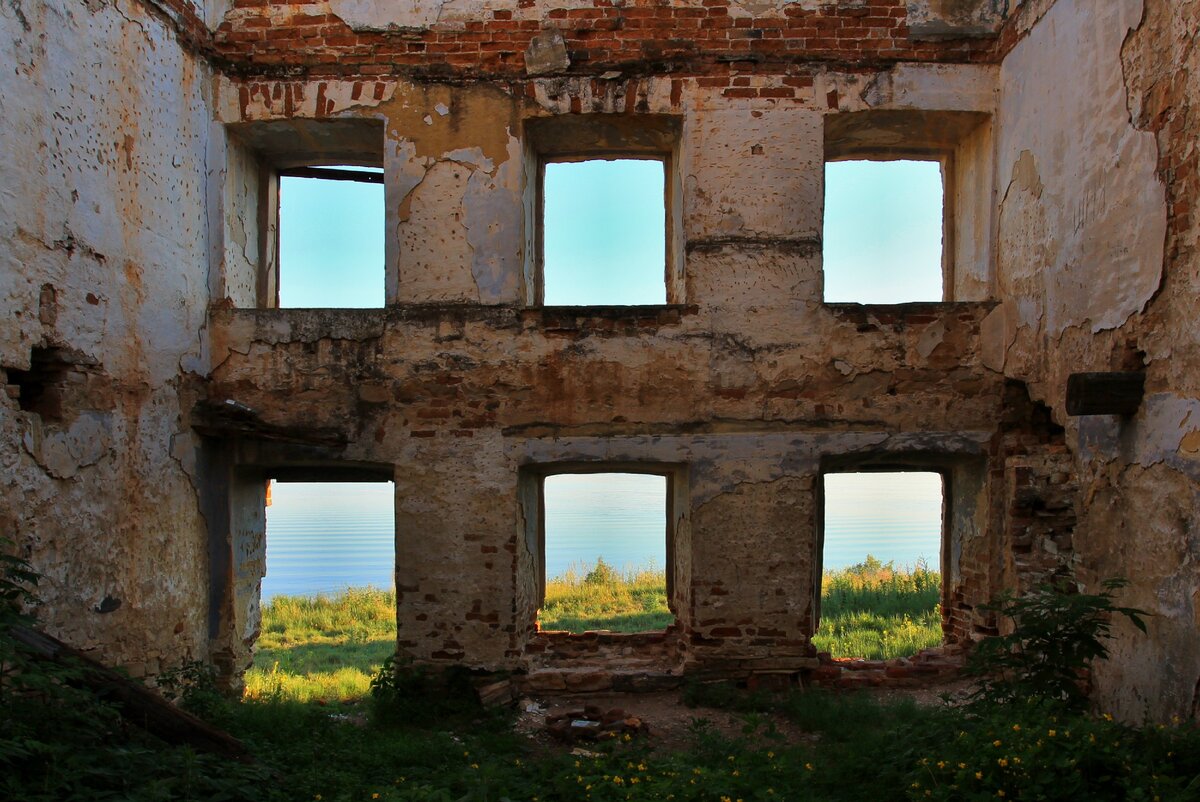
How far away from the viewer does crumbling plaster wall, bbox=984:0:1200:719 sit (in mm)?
4051

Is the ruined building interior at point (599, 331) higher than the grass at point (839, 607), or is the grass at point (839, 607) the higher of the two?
the ruined building interior at point (599, 331)

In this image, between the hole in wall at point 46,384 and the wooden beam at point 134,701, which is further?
the hole in wall at point 46,384

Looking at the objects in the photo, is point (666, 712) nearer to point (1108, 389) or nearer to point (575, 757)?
point (575, 757)

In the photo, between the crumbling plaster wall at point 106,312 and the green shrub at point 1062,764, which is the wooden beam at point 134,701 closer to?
the crumbling plaster wall at point 106,312

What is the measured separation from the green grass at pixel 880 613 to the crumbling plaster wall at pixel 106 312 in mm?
5375

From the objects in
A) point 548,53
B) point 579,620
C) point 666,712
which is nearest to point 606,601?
point 579,620

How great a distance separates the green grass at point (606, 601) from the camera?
9.45 metres

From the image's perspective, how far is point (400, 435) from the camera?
6191 mm

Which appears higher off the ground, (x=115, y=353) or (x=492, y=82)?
(x=492, y=82)

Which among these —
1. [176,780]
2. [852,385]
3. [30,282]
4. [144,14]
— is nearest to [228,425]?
[30,282]

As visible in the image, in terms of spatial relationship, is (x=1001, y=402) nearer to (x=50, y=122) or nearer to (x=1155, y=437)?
(x=1155, y=437)

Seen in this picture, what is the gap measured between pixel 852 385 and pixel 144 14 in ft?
18.6

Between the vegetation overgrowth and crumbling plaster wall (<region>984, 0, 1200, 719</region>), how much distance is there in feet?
1.37

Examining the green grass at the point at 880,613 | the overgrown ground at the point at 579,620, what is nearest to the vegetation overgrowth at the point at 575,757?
the overgrown ground at the point at 579,620
